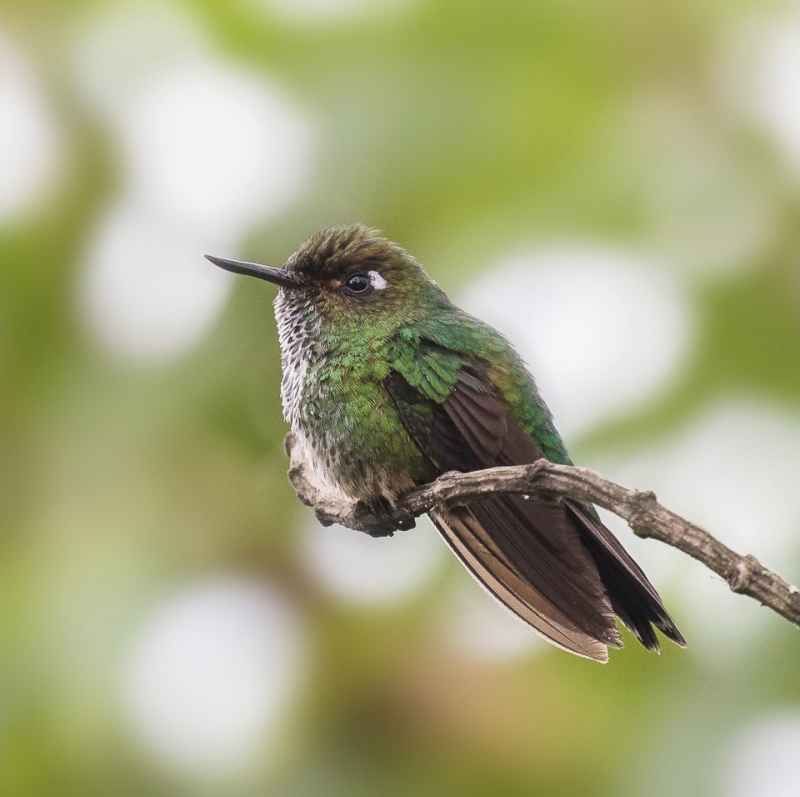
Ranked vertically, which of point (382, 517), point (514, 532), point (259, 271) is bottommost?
point (382, 517)

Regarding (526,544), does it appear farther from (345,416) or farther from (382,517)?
(345,416)

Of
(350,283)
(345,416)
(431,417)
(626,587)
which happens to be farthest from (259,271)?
(626,587)

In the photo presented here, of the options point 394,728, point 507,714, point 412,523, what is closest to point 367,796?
point 394,728

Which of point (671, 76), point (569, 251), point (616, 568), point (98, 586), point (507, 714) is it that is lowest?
point (98, 586)

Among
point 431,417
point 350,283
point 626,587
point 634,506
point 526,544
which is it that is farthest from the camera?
point 350,283

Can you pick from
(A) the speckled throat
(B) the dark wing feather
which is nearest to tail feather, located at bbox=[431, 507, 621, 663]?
(B) the dark wing feather

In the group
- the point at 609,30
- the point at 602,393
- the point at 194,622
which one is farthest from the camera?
the point at 609,30

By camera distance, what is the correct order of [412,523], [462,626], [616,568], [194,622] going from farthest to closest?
[194,622], [462,626], [412,523], [616,568]

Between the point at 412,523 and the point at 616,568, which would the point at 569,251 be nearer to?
the point at 412,523
